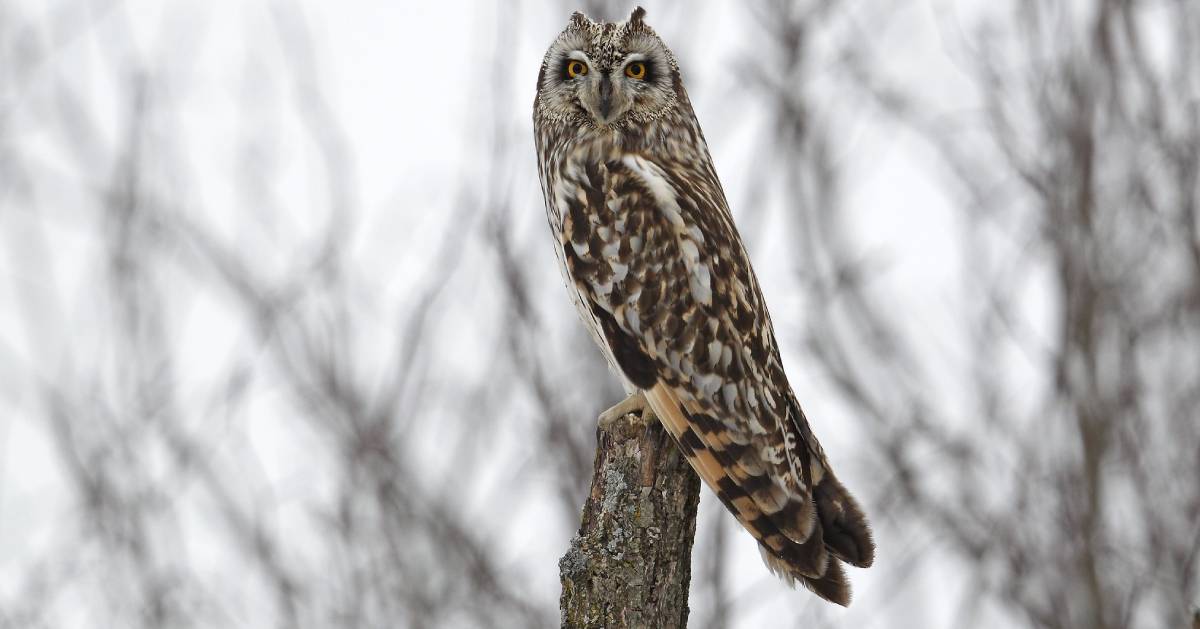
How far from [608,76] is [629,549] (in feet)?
6.47

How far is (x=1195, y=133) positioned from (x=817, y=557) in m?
2.68

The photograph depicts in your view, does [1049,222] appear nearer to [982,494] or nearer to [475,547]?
[982,494]

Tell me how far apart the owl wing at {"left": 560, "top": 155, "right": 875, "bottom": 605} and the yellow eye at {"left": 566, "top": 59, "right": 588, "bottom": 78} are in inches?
15.7

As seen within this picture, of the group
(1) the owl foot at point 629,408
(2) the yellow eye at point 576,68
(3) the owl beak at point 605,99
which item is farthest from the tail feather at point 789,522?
(2) the yellow eye at point 576,68

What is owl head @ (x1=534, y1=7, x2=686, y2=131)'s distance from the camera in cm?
479

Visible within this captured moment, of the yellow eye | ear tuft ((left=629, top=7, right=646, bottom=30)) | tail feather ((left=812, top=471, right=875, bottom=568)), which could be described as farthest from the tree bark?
ear tuft ((left=629, top=7, right=646, bottom=30))

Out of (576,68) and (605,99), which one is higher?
(576,68)

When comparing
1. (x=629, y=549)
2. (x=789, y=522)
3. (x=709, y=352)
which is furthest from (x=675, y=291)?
(x=629, y=549)

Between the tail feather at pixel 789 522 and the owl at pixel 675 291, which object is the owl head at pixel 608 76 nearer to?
the owl at pixel 675 291

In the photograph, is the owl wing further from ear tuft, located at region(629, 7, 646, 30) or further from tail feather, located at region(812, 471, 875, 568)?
ear tuft, located at region(629, 7, 646, 30)

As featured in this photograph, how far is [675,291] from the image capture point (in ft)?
14.3

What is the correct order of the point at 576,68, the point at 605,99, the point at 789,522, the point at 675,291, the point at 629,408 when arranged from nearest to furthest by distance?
the point at 789,522 → the point at 629,408 → the point at 675,291 → the point at 605,99 → the point at 576,68

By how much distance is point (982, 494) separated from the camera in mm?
6062

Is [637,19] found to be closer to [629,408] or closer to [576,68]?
[576,68]
